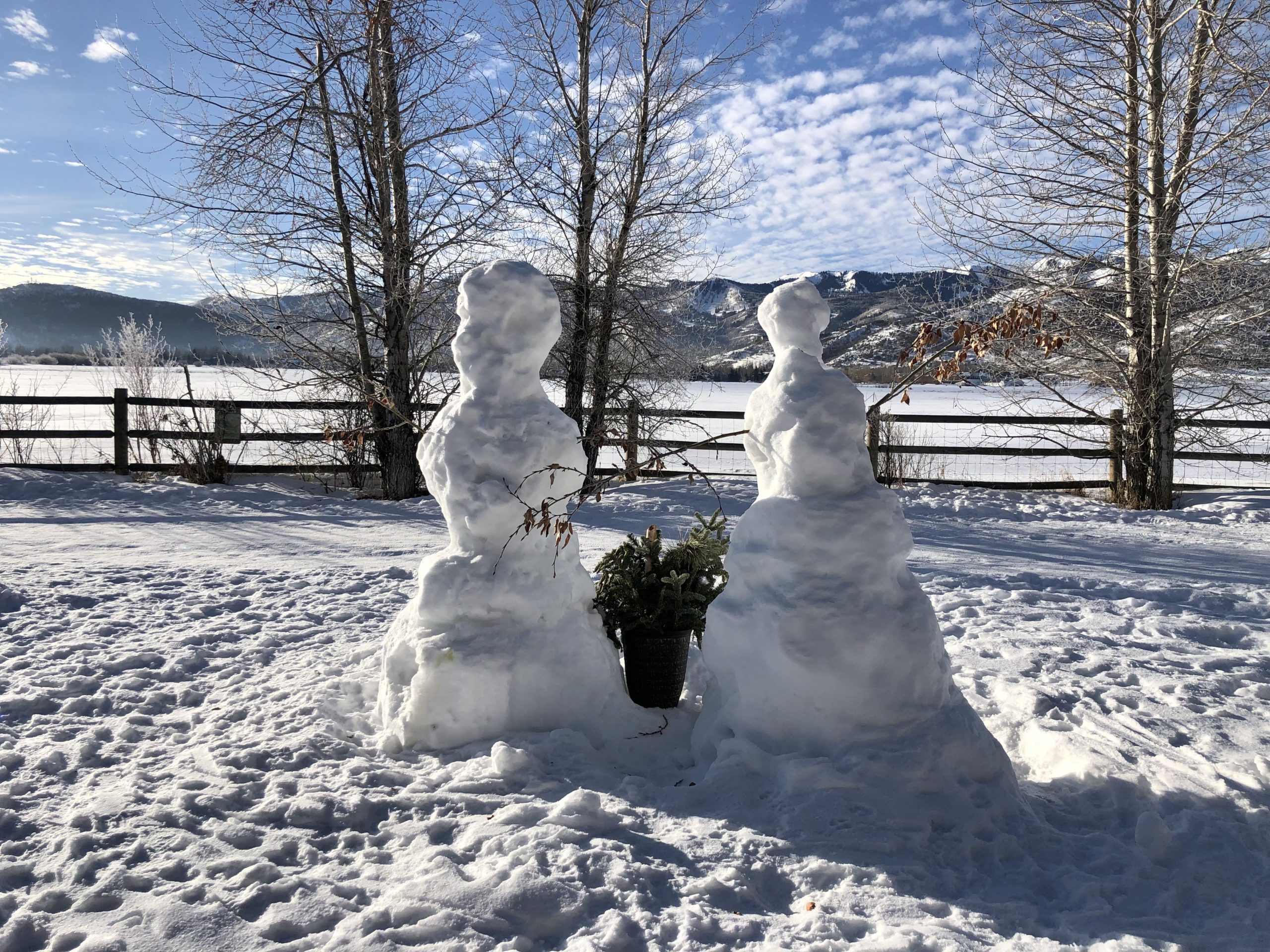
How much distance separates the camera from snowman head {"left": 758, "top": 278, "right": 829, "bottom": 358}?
3250 millimetres

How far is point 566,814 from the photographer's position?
2752 millimetres

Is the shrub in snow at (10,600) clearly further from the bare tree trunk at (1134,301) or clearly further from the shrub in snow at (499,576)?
the bare tree trunk at (1134,301)

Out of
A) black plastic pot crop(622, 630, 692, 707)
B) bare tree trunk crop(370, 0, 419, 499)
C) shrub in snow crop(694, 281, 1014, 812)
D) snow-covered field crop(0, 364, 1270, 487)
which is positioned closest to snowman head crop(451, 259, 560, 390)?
shrub in snow crop(694, 281, 1014, 812)

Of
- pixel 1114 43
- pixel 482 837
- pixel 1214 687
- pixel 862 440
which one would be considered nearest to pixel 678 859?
pixel 482 837

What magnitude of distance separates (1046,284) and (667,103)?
18.5ft

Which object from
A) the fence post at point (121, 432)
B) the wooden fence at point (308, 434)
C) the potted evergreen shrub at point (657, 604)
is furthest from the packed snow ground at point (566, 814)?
the fence post at point (121, 432)

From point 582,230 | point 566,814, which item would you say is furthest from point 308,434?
point 566,814

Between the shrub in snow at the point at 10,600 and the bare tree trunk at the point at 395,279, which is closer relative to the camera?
the shrub in snow at the point at 10,600

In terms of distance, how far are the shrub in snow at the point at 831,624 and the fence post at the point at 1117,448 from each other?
9116mm

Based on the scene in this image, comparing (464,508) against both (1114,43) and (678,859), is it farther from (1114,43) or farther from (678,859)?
(1114,43)

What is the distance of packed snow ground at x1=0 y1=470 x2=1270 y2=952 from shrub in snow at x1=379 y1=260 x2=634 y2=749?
19 centimetres

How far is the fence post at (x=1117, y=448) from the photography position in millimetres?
10461

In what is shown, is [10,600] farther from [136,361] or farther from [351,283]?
[136,361]

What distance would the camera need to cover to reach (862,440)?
3.14 metres
